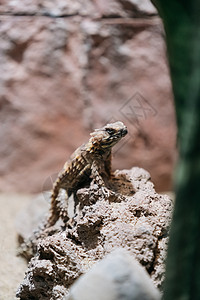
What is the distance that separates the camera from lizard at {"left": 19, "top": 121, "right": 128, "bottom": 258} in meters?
2.38

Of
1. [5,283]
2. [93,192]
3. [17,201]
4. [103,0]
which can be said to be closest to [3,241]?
[5,283]

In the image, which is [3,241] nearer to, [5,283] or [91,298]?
[5,283]

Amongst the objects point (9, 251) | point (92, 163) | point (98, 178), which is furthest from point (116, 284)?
point (9, 251)

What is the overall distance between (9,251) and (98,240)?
121 centimetres

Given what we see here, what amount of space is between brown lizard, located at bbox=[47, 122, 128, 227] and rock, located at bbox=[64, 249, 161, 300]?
0.77m

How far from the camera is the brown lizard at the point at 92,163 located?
7.79 ft

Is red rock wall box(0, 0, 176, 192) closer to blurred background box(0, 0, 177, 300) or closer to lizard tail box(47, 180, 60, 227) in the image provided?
blurred background box(0, 0, 177, 300)

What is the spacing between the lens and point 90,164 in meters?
2.45

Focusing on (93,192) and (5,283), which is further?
(5,283)

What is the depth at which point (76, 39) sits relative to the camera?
3809mm

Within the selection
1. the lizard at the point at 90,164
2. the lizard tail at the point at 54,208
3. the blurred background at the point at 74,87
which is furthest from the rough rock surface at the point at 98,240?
the blurred background at the point at 74,87

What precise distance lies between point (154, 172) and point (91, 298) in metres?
2.67

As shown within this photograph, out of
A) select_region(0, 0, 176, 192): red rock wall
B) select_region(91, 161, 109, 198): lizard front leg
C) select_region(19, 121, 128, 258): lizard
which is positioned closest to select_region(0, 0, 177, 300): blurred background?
select_region(0, 0, 176, 192): red rock wall

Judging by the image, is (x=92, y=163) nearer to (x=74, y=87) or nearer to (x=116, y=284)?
(x=116, y=284)
